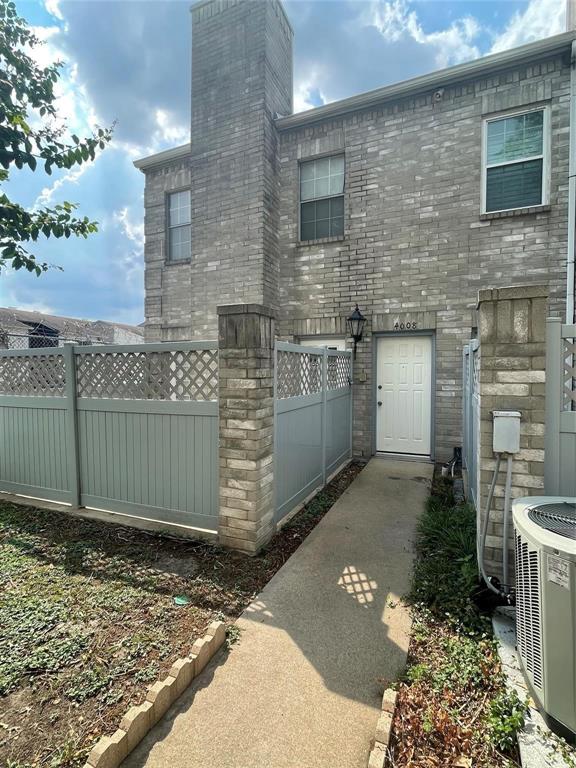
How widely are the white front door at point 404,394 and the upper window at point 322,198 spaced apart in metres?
A: 2.38

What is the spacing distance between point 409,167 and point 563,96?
7.16 ft

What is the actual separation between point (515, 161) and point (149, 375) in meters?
6.24

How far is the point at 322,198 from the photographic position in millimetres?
6953

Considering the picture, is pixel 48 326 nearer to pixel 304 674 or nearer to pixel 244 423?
pixel 244 423

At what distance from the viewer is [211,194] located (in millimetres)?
7254

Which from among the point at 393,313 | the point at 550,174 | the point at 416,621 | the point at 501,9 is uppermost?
the point at 501,9

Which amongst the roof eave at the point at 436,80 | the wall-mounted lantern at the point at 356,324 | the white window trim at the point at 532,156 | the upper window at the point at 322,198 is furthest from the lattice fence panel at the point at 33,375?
the white window trim at the point at 532,156

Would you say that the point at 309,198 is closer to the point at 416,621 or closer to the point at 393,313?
the point at 393,313

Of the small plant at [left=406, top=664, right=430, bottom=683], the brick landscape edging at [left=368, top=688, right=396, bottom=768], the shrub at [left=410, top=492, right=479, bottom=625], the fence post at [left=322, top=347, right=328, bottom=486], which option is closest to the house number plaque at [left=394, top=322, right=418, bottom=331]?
the fence post at [left=322, top=347, right=328, bottom=486]

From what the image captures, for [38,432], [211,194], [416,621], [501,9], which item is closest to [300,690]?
[416,621]

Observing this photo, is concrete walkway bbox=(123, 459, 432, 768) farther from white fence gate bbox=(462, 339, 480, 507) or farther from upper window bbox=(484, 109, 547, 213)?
upper window bbox=(484, 109, 547, 213)

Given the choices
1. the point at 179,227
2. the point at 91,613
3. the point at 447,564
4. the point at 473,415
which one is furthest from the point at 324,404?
the point at 179,227

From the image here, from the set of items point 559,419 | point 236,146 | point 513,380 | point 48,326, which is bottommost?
point 559,419

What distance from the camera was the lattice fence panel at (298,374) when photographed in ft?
12.6
